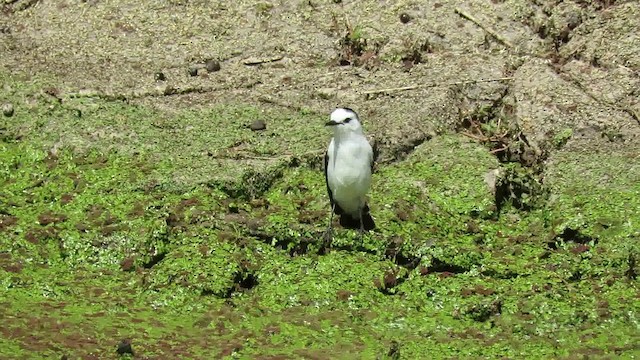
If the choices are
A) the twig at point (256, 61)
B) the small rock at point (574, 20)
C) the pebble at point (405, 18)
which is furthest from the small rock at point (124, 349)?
the small rock at point (574, 20)

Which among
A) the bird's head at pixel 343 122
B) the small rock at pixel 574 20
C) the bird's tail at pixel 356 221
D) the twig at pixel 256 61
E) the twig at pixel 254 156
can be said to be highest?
the small rock at pixel 574 20

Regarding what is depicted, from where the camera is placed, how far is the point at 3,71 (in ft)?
33.9

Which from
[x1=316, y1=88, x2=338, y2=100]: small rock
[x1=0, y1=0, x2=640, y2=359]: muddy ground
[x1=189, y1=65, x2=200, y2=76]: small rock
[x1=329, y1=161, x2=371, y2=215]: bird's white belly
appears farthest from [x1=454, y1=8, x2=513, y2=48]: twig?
[x1=329, y1=161, x2=371, y2=215]: bird's white belly

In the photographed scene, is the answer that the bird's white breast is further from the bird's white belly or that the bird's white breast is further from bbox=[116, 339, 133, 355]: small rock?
bbox=[116, 339, 133, 355]: small rock

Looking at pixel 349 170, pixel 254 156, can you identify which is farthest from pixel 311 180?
pixel 349 170

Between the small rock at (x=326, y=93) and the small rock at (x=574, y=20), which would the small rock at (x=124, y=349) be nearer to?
the small rock at (x=326, y=93)

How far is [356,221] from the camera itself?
26.9ft

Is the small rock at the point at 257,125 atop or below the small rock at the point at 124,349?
atop

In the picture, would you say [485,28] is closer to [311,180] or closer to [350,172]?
[311,180]

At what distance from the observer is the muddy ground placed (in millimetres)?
7074

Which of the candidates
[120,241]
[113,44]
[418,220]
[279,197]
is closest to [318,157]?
[279,197]

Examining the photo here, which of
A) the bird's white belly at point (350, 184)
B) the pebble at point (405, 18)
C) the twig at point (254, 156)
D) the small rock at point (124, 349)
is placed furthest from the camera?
the pebble at point (405, 18)

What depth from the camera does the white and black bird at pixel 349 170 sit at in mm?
8148

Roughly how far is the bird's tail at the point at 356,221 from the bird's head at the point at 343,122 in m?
0.64
